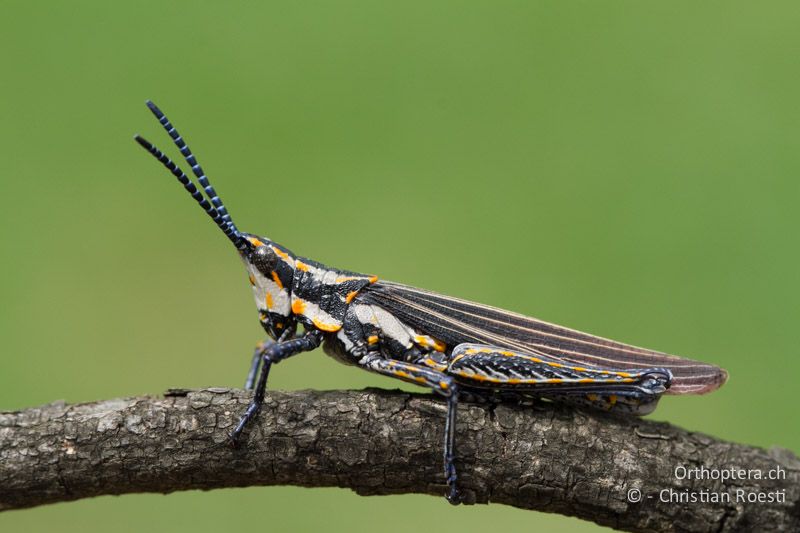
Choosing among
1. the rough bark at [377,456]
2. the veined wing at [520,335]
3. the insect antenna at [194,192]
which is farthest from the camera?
the veined wing at [520,335]

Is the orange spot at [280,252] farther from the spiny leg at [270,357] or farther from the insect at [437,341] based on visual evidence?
the spiny leg at [270,357]

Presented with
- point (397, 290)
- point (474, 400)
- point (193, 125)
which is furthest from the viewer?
point (193, 125)

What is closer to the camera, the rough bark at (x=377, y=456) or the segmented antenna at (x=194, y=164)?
the rough bark at (x=377, y=456)

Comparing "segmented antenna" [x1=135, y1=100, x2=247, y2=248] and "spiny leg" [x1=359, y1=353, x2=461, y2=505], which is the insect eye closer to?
"segmented antenna" [x1=135, y1=100, x2=247, y2=248]

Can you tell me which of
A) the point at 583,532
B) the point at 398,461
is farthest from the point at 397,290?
the point at 583,532

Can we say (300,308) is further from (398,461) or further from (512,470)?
(512,470)

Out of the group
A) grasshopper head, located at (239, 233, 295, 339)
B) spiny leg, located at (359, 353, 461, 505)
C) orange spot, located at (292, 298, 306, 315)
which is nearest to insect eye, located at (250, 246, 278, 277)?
grasshopper head, located at (239, 233, 295, 339)

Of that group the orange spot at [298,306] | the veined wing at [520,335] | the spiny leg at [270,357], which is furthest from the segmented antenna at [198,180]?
the veined wing at [520,335]

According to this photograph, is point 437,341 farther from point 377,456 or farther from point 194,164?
point 194,164
